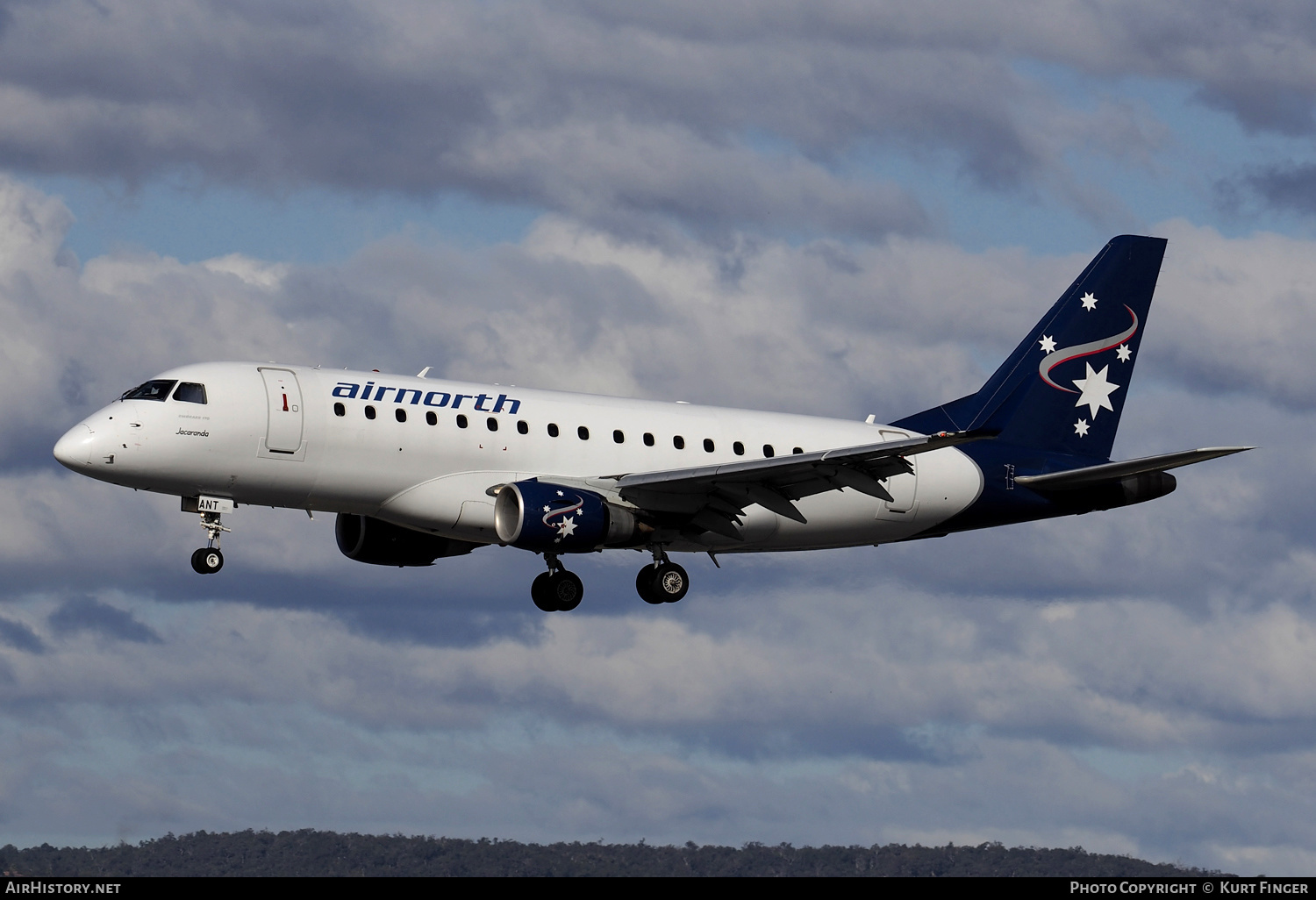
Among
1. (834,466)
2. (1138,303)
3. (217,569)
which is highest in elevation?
(1138,303)

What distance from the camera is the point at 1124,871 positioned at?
155 meters

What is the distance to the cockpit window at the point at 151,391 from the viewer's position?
153 ft

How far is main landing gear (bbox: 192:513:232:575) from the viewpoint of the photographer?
155 ft

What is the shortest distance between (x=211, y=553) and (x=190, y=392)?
4.13 metres

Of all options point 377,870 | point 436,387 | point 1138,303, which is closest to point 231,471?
point 436,387

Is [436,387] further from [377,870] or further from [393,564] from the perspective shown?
[377,870]

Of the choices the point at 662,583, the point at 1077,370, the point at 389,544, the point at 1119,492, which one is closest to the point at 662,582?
the point at 662,583

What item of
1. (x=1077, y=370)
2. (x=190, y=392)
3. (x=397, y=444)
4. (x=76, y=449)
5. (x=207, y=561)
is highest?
(x=1077, y=370)

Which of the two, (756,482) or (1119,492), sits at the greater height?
(1119,492)

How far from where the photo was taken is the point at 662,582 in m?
51.8

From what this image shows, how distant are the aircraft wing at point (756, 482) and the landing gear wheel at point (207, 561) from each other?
10.5 m

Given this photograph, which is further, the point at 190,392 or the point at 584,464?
the point at 584,464

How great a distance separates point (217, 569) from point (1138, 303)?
30619 mm

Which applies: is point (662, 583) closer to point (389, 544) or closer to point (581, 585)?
point (581, 585)
